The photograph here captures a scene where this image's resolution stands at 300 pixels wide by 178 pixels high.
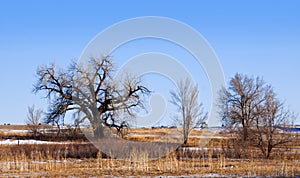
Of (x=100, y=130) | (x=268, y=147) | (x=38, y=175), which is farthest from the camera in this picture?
(x=100, y=130)

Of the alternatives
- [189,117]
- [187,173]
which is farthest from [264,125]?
[189,117]

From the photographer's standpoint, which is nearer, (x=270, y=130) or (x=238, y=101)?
(x=270, y=130)

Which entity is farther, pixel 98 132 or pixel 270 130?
pixel 98 132

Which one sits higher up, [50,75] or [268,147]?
[50,75]

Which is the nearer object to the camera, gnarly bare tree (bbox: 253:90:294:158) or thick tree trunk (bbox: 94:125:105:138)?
gnarly bare tree (bbox: 253:90:294:158)

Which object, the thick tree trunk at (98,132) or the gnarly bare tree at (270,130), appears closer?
the gnarly bare tree at (270,130)

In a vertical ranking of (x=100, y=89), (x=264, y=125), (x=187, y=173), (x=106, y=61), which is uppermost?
(x=106, y=61)

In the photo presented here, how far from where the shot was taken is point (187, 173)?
16.7m

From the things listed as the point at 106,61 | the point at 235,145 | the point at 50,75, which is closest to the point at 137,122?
the point at 106,61

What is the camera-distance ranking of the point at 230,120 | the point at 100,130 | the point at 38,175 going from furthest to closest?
1. the point at 230,120
2. the point at 100,130
3. the point at 38,175

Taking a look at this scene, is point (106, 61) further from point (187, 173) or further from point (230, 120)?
point (187, 173)

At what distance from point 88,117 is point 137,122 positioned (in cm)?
498

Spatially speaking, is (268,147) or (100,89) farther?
(100,89)

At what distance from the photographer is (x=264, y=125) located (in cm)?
2509
